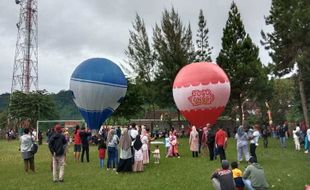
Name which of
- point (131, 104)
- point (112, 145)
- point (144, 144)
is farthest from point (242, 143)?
point (131, 104)

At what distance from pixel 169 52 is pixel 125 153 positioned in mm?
33249

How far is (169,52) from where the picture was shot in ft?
160

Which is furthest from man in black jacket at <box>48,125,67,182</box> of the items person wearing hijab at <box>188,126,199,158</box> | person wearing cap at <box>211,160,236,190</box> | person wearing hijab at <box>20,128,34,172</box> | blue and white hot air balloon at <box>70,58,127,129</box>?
blue and white hot air balloon at <box>70,58,127,129</box>

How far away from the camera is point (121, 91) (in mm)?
30734

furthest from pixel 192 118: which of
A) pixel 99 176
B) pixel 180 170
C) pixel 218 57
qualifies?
pixel 218 57

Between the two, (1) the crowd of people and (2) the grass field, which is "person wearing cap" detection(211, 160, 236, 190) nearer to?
(1) the crowd of people

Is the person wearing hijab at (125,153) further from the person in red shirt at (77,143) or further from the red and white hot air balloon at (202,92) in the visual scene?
the red and white hot air balloon at (202,92)

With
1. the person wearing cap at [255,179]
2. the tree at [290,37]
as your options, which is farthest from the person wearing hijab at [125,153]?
the tree at [290,37]

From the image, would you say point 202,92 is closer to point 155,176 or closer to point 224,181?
point 155,176

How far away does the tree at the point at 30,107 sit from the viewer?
2388 inches

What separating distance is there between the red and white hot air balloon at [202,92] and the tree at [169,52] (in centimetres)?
1869

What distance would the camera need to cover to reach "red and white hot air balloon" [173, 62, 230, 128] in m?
27.7

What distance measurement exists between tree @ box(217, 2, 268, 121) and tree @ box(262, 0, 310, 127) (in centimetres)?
877

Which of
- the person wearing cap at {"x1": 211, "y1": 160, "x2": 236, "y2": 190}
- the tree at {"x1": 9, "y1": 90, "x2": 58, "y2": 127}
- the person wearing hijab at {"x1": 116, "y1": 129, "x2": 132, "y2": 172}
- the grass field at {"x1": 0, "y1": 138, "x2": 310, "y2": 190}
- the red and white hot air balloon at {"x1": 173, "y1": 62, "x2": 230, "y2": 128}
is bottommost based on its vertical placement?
the grass field at {"x1": 0, "y1": 138, "x2": 310, "y2": 190}
